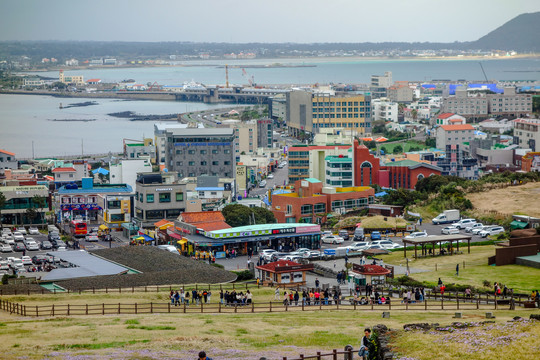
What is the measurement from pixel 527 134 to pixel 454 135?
679cm

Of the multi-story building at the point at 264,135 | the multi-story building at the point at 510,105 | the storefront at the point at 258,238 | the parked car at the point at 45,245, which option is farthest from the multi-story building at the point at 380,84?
the parked car at the point at 45,245

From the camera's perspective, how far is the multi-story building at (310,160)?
60719mm

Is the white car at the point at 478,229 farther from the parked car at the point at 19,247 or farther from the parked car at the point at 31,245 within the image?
the parked car at the point at 19,247

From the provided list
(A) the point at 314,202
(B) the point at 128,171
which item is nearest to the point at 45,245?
(A) the point at 314,202

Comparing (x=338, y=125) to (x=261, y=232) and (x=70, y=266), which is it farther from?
(x=70, y=266)

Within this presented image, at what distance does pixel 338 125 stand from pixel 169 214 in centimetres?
5458

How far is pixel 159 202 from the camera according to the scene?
48.0 m

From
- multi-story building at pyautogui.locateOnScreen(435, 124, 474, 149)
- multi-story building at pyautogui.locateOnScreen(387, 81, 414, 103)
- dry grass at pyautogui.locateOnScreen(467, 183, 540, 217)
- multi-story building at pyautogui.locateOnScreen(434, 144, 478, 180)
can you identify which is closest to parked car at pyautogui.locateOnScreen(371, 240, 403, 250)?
dry grass at pyautogui.locateOnScreen(467, 183, 540, 217)

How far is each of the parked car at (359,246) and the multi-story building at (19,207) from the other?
63.3ft

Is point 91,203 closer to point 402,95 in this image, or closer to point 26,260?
point 26,260

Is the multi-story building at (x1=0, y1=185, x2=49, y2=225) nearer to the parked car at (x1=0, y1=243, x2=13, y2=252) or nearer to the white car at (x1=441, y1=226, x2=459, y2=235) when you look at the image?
the parked car at (x1=0, y1=243, x2=13, y2=252)

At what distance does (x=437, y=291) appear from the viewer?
1081 inches

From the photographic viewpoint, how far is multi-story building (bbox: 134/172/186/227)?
47.8 metres

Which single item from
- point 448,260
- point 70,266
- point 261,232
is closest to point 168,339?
point 70,266
